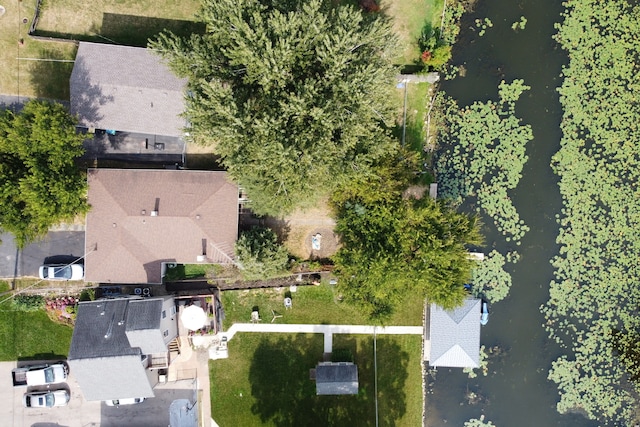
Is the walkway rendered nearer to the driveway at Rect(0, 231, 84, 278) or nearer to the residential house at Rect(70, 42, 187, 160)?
the driveway at Rect(0, 231, 84, 278)

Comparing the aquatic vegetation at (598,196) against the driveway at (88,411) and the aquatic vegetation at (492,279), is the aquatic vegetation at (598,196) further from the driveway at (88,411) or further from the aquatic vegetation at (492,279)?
the driveway at (88,411)

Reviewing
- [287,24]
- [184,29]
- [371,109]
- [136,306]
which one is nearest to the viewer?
[287,24]

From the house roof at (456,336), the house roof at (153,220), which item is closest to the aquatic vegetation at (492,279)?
the house roof at (456,336)

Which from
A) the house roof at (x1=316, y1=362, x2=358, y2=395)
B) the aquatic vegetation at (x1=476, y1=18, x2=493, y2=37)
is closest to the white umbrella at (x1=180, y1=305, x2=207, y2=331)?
the house roof at (x1=316, y1=362, x2=358, y2=395)

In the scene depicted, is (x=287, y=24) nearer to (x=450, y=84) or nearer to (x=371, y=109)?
(x=371, y=109)

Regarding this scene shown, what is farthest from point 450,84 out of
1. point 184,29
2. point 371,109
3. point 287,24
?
point 184,29

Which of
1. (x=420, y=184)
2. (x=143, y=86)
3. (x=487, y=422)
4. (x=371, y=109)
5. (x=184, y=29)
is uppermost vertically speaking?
(x=184, y=29)
